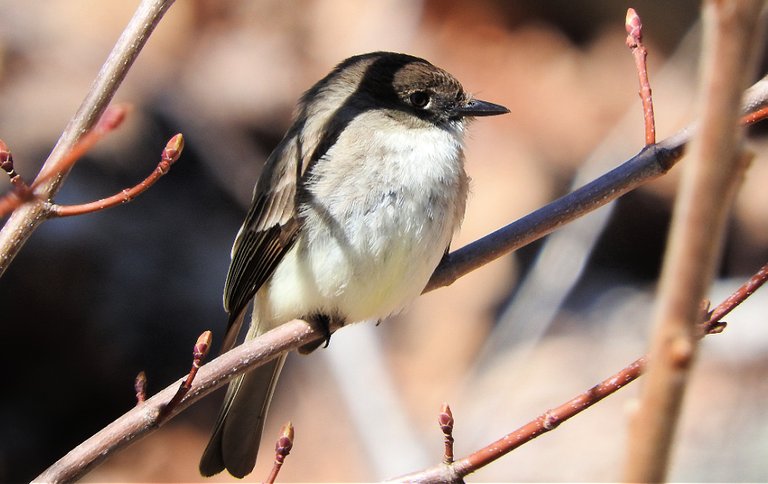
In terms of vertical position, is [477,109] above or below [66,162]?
above

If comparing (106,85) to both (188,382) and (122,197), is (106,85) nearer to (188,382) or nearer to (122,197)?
(122,197)

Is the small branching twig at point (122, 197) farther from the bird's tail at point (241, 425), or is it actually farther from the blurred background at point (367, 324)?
the blurred background at point (367, 324)

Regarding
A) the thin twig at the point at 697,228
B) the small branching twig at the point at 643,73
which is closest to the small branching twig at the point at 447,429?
the small branching twig at the point at 643,73

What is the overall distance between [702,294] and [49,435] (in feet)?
14.1

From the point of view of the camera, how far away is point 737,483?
13.9ft

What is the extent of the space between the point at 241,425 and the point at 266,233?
2.09 feet

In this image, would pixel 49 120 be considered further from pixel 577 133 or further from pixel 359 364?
pixel 577 133

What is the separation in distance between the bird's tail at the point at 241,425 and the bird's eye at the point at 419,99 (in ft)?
3.02

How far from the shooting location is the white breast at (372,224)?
2.83 m

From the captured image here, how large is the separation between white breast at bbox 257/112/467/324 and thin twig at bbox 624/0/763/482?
6.49ft

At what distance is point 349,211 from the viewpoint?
287cm

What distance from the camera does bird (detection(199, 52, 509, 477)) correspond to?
285cm

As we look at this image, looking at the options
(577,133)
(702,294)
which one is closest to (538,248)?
(577,133)

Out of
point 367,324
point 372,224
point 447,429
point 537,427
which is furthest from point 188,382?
point 367,324
